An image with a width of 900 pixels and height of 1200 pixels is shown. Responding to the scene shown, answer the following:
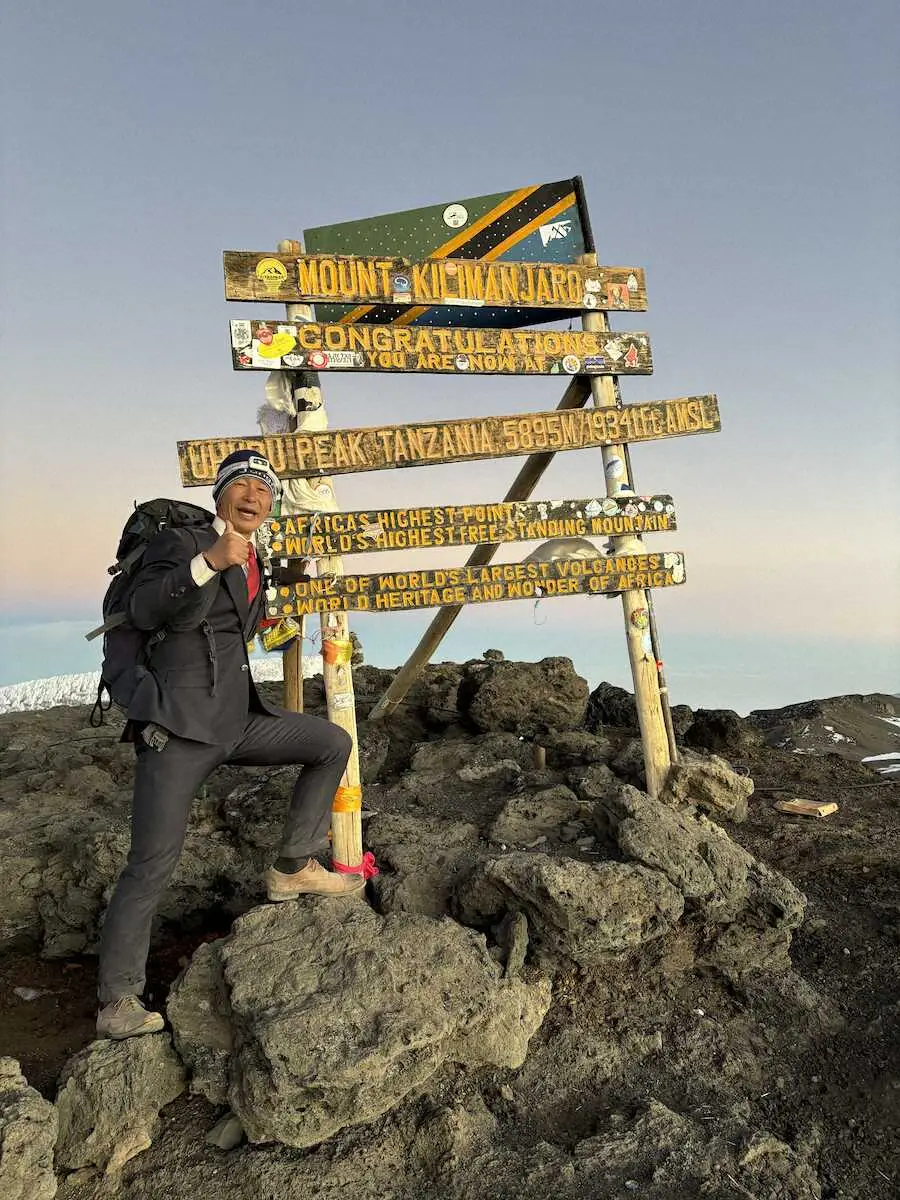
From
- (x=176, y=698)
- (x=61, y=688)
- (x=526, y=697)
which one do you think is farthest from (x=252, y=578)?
(x=61, y=688)

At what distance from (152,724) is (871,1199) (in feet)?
13.1

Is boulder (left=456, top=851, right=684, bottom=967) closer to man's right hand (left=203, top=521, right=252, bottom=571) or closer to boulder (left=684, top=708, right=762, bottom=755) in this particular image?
man's right hand (left=203, top=521, right=252, bottom=571)

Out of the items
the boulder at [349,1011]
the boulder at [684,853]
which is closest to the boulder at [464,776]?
the boulder at [684,853]

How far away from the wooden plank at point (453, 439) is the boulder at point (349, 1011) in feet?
9.73

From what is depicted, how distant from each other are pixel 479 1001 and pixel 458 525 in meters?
3.20

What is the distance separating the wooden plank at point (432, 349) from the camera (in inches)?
215

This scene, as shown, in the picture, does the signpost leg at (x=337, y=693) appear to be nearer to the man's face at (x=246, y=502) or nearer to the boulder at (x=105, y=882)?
the boulder at (x=105, y=882)

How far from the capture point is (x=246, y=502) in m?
3.84

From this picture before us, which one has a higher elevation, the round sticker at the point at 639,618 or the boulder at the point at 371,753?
the round sticker at the point at 639,618

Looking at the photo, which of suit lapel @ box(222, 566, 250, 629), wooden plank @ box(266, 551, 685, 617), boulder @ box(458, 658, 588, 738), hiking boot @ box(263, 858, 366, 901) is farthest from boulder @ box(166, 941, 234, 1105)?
boulder @ box(458, 658, 588, 738)

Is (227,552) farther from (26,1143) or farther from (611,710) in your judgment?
(611,710)

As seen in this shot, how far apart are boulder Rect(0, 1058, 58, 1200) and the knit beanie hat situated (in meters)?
2.83

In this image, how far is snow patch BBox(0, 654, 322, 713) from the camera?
40.8ft

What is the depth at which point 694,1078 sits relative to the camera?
4.05m
